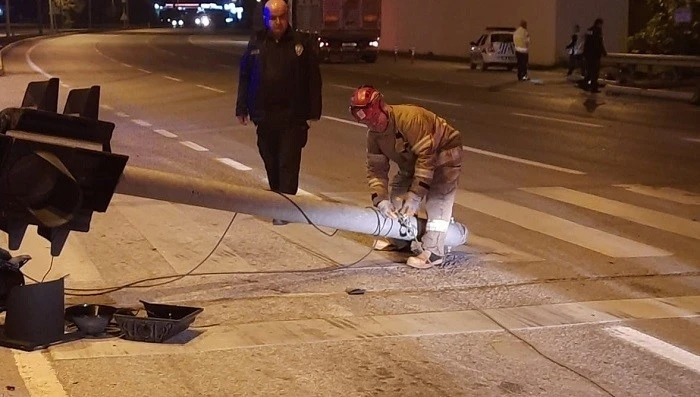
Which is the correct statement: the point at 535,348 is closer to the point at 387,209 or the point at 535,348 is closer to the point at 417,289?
the point at 417,289

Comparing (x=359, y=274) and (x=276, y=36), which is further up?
(x=276, y=36)

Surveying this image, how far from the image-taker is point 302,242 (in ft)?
30.0

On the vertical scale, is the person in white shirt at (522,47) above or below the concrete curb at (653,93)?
above

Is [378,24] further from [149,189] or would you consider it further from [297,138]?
[149,189]

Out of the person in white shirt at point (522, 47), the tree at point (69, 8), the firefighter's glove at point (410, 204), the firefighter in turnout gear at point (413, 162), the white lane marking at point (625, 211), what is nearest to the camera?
the firefighter in turnout gear at point (413, 162)

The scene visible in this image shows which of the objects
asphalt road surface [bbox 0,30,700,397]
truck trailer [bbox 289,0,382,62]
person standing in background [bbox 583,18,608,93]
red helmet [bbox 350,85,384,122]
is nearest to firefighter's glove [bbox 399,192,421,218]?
asphalt road surface [bbox 0,30,700,397]

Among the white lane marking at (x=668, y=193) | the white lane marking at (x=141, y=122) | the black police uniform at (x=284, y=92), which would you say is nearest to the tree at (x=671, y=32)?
the white lane marking at (x=141, y=122)

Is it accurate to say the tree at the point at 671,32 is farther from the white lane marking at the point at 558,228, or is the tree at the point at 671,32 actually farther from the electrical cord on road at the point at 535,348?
the electrical cord on road at the point at 535,348

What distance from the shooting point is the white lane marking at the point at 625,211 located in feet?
32.6

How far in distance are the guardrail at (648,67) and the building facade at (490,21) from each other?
8.70 m

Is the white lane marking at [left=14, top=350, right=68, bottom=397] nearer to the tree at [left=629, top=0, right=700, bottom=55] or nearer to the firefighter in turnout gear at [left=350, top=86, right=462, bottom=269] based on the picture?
the firefighter in turnout gear at [left=350, top=86, right=462, bottom=269]

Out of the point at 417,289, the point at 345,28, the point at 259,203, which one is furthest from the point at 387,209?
the point at 345,28

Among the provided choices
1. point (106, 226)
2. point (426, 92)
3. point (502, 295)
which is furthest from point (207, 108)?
point (502, 295)

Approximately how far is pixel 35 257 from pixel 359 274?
96.2 inches
